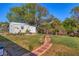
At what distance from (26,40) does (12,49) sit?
0.18m

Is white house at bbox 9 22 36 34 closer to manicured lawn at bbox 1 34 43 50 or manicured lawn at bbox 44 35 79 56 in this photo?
manicured lawn at bbox 1 34 43 50

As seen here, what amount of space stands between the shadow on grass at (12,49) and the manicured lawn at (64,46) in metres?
0.24

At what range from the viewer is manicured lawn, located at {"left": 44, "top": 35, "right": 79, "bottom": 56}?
7.53ft

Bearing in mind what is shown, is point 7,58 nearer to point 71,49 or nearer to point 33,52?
point 33,52

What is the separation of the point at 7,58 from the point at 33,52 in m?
0.29

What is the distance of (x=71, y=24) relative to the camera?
2.32m

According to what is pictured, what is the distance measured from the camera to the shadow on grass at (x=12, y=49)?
7.50ft

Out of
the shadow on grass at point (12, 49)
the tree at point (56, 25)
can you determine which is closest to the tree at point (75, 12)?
the tree at point (56, 25)

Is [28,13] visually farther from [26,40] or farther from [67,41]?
[67,41]

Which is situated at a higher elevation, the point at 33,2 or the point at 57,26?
the point at 33,2

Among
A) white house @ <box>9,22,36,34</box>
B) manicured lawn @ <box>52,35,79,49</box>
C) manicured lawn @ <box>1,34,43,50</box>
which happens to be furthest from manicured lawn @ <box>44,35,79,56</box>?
white house @ <box>9,22,36,34</box>

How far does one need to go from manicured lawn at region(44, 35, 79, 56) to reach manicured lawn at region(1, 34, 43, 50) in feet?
0.55

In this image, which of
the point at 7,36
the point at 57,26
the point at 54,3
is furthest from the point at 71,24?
the point at 7,36

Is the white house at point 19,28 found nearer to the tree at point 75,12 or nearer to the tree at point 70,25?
the tree at point 70,25
